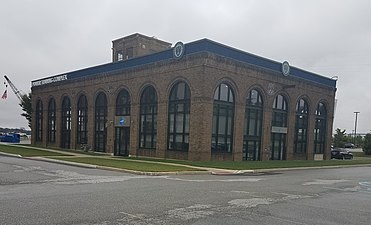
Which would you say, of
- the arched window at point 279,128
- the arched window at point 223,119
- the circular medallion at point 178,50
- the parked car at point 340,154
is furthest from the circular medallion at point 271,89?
the parked car at point 340,154

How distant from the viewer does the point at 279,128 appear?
3022 cm

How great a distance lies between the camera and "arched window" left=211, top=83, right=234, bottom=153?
24.6 metres

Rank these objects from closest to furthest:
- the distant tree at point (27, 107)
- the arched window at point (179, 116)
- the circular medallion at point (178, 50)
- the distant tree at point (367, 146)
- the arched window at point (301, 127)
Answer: the circular medallion at point (178, 50) < the arched window at point (179, 116) < the arched window at point (301, 127) < the distant tree at point (367, 146) < the distant tree at point (27, 107)

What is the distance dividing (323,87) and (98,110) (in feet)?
74.9

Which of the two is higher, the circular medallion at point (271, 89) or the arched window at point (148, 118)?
the circular medallion at point (271, 89)

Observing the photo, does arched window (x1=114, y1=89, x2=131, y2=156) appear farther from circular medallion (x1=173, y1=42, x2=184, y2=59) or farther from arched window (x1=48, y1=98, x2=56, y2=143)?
arched window (x1=48, y1=98, x2=56, y2=143)

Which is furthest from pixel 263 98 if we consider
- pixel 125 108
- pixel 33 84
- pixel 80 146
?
pixel 33 84

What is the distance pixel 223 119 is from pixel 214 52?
4.90 metres

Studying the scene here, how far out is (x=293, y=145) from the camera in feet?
106

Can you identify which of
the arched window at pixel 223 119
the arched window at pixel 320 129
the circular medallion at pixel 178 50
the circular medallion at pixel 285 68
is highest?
the circular medallion at pixel 285 68

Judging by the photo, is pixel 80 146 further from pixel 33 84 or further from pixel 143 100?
pixel 33 84

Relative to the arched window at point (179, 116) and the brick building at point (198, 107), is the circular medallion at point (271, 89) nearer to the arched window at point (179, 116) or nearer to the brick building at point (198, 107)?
the brick building at point (198, 107)

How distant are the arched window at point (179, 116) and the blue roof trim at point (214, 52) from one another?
264cm

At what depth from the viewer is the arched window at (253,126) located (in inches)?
1071
